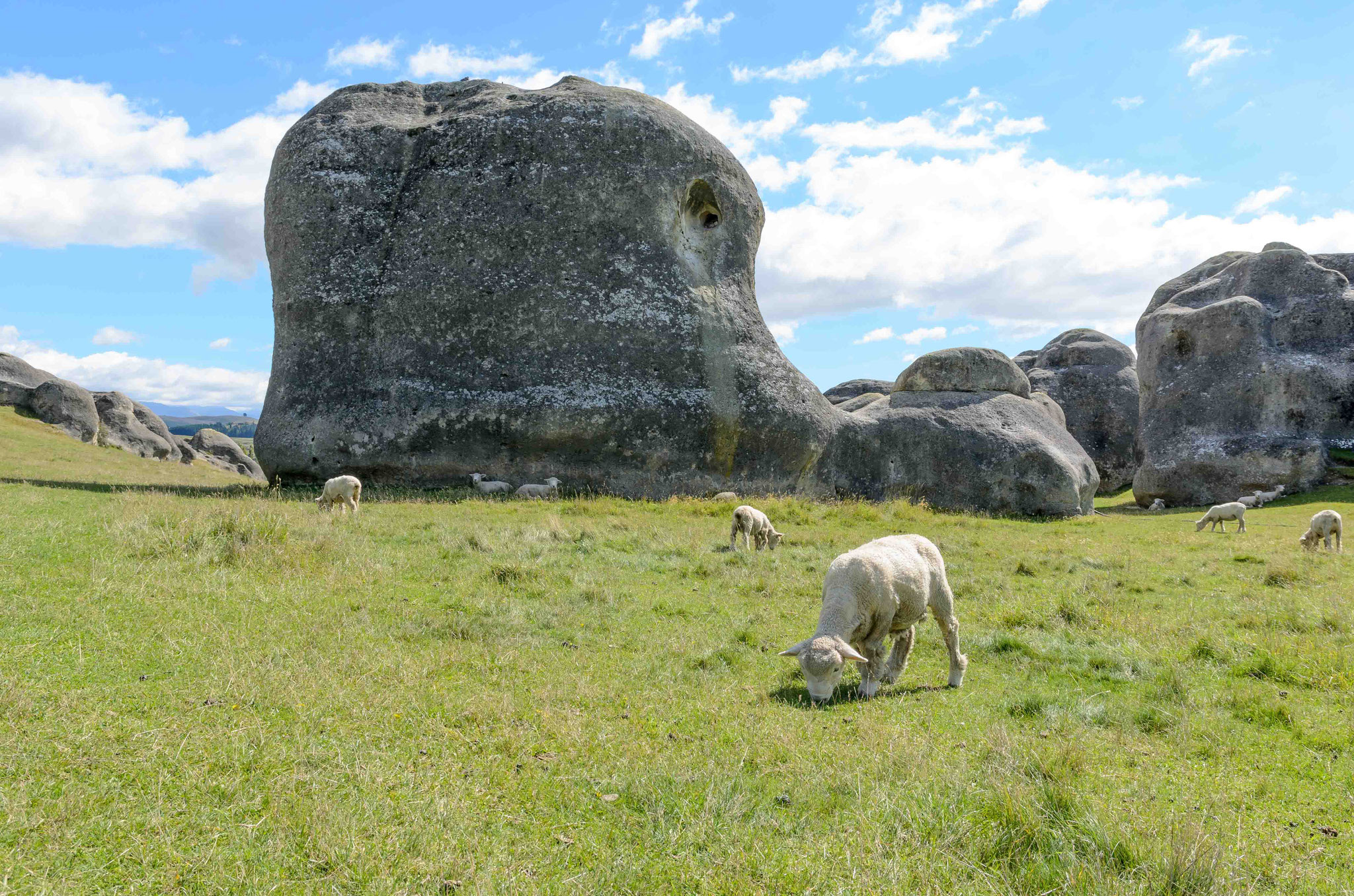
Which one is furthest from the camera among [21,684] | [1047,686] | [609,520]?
[609,520]

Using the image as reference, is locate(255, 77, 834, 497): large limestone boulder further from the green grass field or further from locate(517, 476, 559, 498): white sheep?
the green grass field

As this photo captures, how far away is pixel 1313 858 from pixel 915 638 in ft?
16.0

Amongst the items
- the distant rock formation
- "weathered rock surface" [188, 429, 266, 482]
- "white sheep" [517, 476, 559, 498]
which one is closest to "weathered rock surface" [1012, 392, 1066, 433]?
"white sheep" [517, 476, 559, 498]

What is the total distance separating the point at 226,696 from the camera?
566 cm

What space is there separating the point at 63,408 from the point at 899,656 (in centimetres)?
4749

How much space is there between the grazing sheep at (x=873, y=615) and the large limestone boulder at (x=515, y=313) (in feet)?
49.6

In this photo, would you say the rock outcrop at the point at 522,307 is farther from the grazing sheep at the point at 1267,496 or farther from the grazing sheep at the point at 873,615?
the grazing sheep at the point at 1267,496

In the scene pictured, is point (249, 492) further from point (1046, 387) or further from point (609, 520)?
→ point (1046, 387)

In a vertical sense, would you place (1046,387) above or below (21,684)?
above

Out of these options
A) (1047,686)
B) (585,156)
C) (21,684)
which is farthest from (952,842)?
(585,156)

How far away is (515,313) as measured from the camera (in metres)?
22.5

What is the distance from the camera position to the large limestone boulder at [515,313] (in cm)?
2200

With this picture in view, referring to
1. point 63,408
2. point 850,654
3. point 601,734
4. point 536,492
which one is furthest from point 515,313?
point 63,408

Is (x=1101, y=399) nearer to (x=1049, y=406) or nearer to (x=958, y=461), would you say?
(x=1049, y=406)
